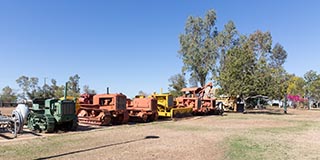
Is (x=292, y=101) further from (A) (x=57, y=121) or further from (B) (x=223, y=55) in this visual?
(A) (x=57, y=121)

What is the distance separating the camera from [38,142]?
369 inches

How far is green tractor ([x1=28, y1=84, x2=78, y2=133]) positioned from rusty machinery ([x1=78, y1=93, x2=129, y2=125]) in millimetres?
2859

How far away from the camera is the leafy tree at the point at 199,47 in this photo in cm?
3906

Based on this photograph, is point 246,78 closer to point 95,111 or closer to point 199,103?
point 199,103

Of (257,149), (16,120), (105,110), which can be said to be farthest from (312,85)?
(16,120)

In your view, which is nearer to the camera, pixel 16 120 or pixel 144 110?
pixel 16 120

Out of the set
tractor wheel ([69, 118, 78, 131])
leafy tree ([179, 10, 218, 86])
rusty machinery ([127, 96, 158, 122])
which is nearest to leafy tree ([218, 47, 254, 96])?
leafy tree ([179, 10, 218, 86])

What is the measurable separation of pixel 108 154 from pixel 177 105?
17295 millimetres

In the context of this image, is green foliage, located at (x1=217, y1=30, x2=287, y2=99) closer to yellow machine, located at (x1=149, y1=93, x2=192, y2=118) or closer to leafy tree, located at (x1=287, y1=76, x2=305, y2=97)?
yellow machine, located at (x1=149, y1=93, x2=192, y2=118)

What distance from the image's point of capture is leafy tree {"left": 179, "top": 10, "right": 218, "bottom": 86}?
39.1 metres

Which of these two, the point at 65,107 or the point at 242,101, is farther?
the point at 242,101

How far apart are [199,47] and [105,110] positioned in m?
26.0

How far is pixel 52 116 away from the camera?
476 inches

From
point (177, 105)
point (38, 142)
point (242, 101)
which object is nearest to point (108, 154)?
point (38, 142)
